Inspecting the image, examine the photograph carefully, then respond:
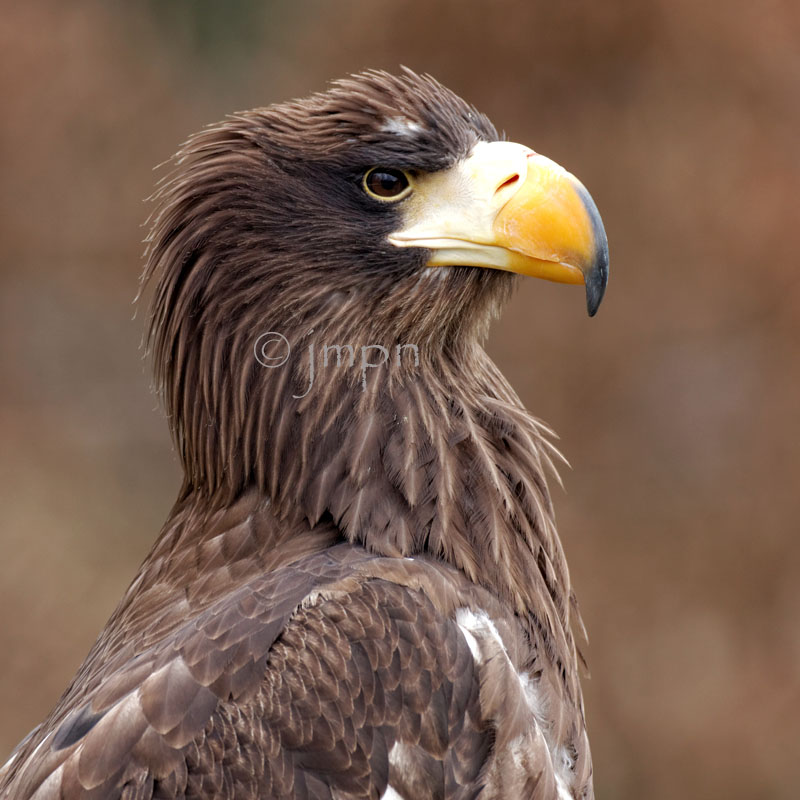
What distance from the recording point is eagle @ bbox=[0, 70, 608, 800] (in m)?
2.92

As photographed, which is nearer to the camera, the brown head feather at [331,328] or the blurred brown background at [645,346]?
the brown head feather at [331,328]

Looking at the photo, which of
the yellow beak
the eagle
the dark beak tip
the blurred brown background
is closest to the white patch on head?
the eagle

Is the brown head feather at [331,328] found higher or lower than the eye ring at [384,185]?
lower

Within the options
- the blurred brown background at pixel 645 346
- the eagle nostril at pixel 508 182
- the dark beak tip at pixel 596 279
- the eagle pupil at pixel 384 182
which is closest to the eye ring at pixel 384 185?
the eagle pupil at pixel 384 182

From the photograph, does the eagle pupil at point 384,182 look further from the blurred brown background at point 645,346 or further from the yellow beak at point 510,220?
the blurred brown background at point 645,346

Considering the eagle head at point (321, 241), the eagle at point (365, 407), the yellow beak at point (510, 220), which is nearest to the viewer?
the eagle at point (365, 407)

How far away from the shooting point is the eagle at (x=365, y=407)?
9.57 ft

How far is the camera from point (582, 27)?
8.40m

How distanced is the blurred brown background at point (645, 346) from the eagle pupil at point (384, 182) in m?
5.37

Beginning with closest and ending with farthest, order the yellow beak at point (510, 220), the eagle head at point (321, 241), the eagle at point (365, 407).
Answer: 1. the eagle at point (365, 407)
2. the yellow beak at point (510, 220)
3. the eagle head at point (321, 241)

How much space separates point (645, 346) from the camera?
28.4 ft

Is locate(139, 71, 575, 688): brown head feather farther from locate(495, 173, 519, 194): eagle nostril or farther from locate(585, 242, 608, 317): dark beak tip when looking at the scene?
locate(585, 242, 608, 317): dark beak tip

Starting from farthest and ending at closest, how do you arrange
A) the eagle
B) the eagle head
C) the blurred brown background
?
the blurred brown background
the eagle head
the eagle

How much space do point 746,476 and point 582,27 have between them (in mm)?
3235
